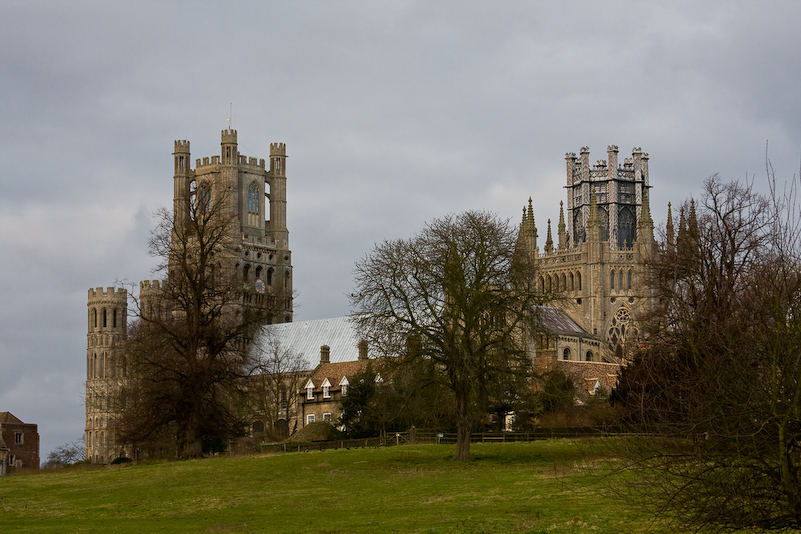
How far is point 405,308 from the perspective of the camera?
39281 mm

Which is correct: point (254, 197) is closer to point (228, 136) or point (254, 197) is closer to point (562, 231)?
point (228, 136)

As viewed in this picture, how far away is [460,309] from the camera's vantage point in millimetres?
38250

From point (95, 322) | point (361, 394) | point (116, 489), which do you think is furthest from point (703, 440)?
point (95, 322)

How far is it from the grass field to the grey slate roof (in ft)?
203

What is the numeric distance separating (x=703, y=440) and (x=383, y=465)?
23.7m

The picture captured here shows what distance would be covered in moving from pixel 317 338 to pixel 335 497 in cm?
7939

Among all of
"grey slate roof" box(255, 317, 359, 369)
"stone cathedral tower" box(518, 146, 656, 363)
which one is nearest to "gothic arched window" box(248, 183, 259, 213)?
"grey slate roof" box(255, 317, 359, 369)

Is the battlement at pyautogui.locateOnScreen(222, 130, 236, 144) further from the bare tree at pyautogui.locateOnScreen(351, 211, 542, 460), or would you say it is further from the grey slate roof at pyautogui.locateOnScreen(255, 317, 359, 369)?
the bare tree at pyautogui.locateOnScreen(351, 211, 542, 460)

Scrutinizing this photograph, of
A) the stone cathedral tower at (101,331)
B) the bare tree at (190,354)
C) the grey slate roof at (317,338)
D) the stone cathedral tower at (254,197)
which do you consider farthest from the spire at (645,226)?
the bare tree at (190,354)

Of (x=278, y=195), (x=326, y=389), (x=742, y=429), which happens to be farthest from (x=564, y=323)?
(x=742, y=429)

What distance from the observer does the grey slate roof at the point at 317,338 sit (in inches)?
4055

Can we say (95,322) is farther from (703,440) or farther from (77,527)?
(703,440)

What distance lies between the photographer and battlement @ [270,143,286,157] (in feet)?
487

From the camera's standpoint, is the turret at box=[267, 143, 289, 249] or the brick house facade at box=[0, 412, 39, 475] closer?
the brick house facade at box=[0, 412, 39, 475]
